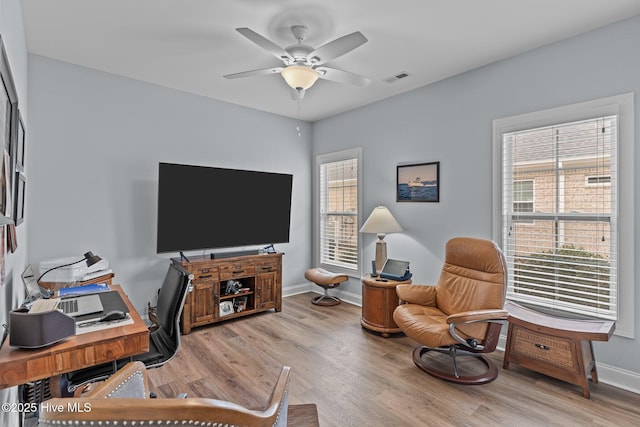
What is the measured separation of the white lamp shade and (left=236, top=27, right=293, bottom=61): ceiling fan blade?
2035 mm

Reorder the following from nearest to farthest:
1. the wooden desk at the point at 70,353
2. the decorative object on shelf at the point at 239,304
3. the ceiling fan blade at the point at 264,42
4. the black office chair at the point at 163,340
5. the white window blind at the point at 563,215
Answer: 1. the wooden desk at the point at 70,353
2. the black office chair at the point at 163,340
3. the ceiling fan blade at the point at 264,42
4. the white window blind at the point at 563,215
5. the decorative object on shelf at the point at 239,304

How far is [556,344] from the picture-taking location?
2484 mm

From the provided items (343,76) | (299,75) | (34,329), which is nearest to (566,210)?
(343,76)

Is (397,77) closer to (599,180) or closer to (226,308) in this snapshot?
(599,180)

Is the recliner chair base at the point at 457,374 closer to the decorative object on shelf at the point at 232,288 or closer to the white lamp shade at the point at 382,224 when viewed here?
the white lamp shade at the point at 382,224

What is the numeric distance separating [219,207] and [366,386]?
2.48 m

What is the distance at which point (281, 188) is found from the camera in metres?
4.48

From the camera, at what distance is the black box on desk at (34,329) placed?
1312 mm

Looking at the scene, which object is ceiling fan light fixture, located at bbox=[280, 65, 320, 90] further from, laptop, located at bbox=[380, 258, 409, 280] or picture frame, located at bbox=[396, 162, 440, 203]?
laptop, located at bbox=[380, 258, 409, 280]

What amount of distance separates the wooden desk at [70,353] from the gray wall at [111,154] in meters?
2.26

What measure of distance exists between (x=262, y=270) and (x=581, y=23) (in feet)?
12.7

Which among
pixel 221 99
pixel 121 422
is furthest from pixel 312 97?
pixel 121 422

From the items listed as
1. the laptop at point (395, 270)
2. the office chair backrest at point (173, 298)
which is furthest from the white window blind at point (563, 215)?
the office chair backrest at point (173, 298)

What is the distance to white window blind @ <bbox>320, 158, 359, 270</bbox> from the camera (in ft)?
15.7
